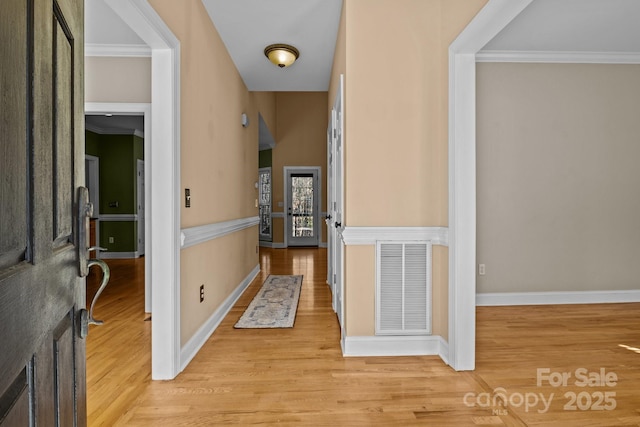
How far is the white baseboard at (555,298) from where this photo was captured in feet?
11.5

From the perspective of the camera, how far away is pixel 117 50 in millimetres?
3242

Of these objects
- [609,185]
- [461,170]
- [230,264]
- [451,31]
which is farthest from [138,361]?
[609,185]

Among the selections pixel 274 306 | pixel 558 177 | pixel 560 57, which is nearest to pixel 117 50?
pixel 274 306

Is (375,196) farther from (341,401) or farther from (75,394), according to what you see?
(75,394)

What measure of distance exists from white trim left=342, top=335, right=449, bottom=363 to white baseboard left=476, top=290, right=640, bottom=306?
1404 millimetres

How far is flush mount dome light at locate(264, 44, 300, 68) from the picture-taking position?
3262 millimetres

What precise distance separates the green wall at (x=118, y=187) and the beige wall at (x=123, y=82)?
3.90 meters

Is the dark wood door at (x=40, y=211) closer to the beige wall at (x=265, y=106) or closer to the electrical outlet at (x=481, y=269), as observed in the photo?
the electrical outlet at (x=481, y=269)

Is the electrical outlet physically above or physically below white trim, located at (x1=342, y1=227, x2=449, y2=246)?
below

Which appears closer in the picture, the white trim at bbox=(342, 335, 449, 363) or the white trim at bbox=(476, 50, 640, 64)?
the white trim at bbox=(342, 335, 449, 363)

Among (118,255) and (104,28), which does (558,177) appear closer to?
(104,28)

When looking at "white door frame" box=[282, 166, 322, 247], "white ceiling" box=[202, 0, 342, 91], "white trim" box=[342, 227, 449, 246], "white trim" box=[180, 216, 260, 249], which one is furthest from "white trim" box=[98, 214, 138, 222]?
"white trim" box=[342, 227, 449, 246]

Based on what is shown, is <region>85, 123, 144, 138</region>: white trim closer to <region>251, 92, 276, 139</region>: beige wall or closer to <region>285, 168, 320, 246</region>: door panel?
<region>251, 92, 276, 139</region>: beige wall

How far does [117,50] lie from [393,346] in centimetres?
357
